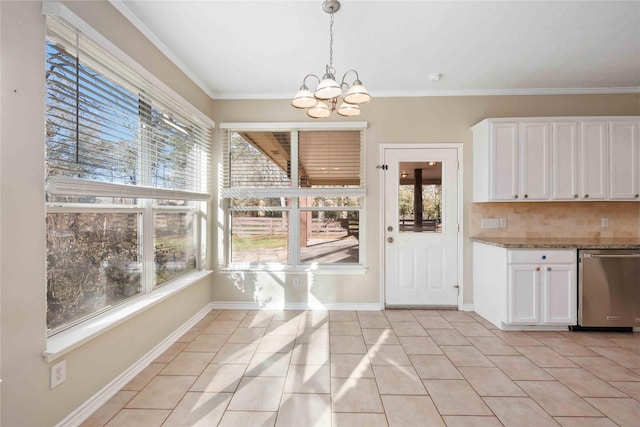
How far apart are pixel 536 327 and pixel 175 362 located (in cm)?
353

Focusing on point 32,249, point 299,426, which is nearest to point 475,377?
point 299,426

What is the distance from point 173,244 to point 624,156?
4931 mm

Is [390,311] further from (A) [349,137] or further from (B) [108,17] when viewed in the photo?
(B) [108,17]

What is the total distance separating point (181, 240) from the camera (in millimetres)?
3080

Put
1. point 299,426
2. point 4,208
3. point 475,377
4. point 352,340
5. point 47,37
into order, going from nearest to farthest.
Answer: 1. point 4,208
2. point 47,37
3. point 299,426
4. point 475,377
5. point 352,340

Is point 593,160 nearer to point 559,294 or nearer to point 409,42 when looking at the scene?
point 559,294

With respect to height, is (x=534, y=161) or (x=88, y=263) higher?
(x=534, y=161)

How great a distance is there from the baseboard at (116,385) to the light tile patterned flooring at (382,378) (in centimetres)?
5

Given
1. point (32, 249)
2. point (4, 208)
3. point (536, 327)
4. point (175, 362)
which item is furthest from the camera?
point (536, 327)

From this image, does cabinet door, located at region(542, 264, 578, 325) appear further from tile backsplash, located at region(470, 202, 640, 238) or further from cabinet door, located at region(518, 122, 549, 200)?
cabinet door, located at region(518, 122, 549, 200)

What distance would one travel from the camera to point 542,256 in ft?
9.73

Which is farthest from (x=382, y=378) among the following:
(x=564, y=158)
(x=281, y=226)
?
(x=564, y=158)

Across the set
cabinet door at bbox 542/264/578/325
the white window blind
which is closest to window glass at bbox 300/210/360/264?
the white window blind

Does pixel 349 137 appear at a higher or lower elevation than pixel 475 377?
higher
